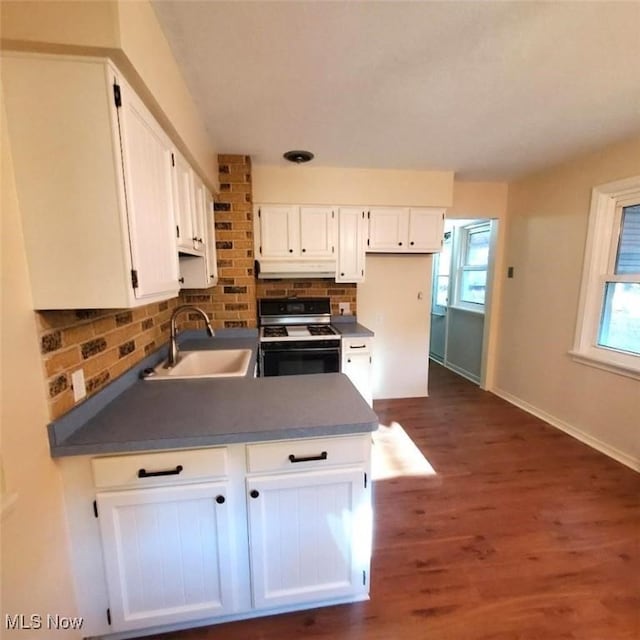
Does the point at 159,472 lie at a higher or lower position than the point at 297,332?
lower

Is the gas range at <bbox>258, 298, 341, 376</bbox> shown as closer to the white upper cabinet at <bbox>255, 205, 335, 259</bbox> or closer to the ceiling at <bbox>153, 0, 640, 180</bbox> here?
the white upper cabinet at <bbox>255, 205, 335, 259</bbox>

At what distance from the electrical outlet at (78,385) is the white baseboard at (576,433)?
11.6ft

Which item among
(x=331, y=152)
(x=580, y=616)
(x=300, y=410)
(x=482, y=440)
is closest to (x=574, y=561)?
(x=580, y=616)

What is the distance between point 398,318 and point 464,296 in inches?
61.2

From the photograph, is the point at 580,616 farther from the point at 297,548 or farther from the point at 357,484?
the point at 297,548

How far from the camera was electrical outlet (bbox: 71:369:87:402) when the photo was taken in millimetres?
1186

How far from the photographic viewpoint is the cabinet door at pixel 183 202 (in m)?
1.57

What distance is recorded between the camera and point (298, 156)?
2.70 meters

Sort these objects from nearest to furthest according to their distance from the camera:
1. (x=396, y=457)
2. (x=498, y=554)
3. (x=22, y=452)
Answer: (x=22, y=452)
(x=498, y=554)
(x=396, y=457)

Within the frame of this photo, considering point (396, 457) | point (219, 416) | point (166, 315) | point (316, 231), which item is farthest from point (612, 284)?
point (166, 315)

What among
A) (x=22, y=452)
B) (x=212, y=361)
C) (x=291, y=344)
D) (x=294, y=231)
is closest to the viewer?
(x=22, y=452)

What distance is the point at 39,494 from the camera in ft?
3.29

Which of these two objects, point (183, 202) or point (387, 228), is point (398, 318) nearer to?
point (387, 228)

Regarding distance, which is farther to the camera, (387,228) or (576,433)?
(387,228)
